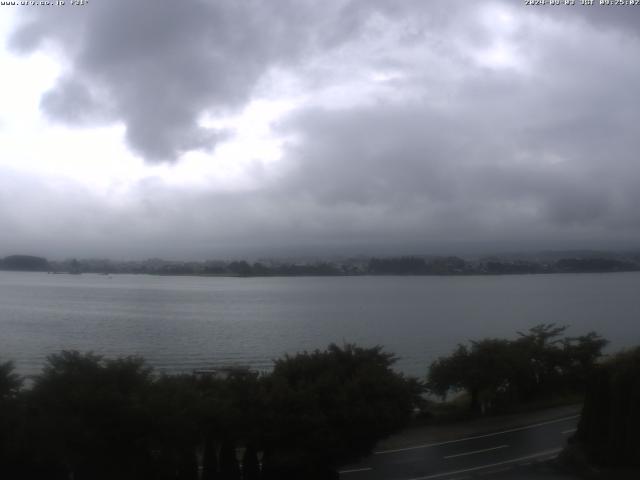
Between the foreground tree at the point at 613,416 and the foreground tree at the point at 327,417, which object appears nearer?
the foreground tree at the point at 327,417

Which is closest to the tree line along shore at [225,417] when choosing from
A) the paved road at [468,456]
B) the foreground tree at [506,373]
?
the paved road at [468,456]

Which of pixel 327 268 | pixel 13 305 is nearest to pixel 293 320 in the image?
pixel 13 305

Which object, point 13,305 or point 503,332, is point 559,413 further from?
point 13,305

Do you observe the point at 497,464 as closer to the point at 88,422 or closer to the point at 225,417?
the point at 225,417

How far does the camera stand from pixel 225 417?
14.5m

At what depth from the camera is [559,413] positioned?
25.0 meters

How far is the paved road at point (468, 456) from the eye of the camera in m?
17.1

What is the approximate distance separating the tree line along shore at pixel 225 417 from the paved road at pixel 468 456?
1628 mm

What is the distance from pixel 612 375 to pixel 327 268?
14071 centimetres

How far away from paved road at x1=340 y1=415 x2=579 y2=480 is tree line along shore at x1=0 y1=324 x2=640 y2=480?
1.63m

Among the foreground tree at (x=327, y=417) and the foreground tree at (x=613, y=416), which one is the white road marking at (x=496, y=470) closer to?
the foreground tree at (x=613, y=416)

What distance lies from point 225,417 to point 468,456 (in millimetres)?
7842

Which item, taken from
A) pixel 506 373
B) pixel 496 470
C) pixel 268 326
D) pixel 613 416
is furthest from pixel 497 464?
pixel 268 326

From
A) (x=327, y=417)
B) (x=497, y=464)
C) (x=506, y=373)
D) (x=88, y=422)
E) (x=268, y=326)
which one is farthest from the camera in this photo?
(x=268, y=326)
